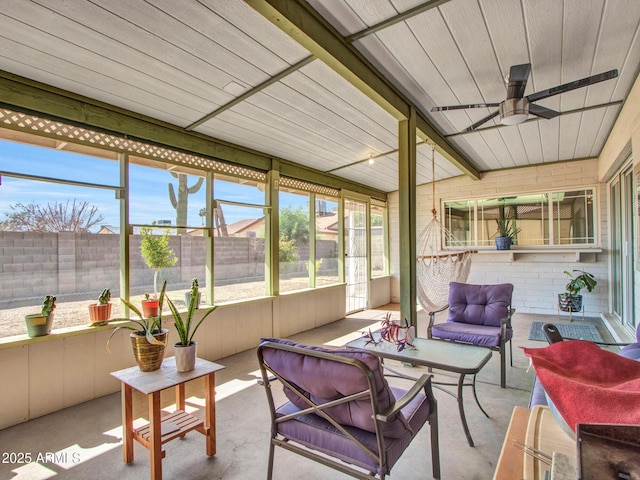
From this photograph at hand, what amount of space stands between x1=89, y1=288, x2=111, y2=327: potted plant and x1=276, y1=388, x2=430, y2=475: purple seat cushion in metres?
2.13

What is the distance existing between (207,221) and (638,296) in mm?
4668

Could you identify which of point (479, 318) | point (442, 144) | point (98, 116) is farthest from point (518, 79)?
point (98, 116)

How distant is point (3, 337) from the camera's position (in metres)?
2.63

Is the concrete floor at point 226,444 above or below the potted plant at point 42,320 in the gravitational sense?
below

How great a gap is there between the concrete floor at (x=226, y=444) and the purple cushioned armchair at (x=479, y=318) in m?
0.41

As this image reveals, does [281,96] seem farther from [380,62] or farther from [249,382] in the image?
[249,382]

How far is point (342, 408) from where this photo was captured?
154 cm

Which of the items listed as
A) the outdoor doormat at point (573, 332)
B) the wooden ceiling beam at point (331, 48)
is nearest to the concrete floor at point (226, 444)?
the outdoor doormat at point (573, 332)

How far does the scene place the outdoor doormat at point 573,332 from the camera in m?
4.44

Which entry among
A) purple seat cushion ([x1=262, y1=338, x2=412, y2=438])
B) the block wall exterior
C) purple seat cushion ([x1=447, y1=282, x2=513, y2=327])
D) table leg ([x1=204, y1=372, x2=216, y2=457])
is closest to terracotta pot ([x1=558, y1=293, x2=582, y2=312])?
purple seat cushion ([x1=447, y1=282, x2=513, y2=327])

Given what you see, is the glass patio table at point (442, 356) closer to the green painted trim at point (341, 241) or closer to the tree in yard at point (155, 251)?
the tree in yard at point (155, 251)

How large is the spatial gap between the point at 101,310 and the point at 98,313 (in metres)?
0.03

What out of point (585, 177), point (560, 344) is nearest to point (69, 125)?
point (560, 344)

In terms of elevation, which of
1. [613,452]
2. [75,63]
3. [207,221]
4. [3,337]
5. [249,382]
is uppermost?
[75,63]
